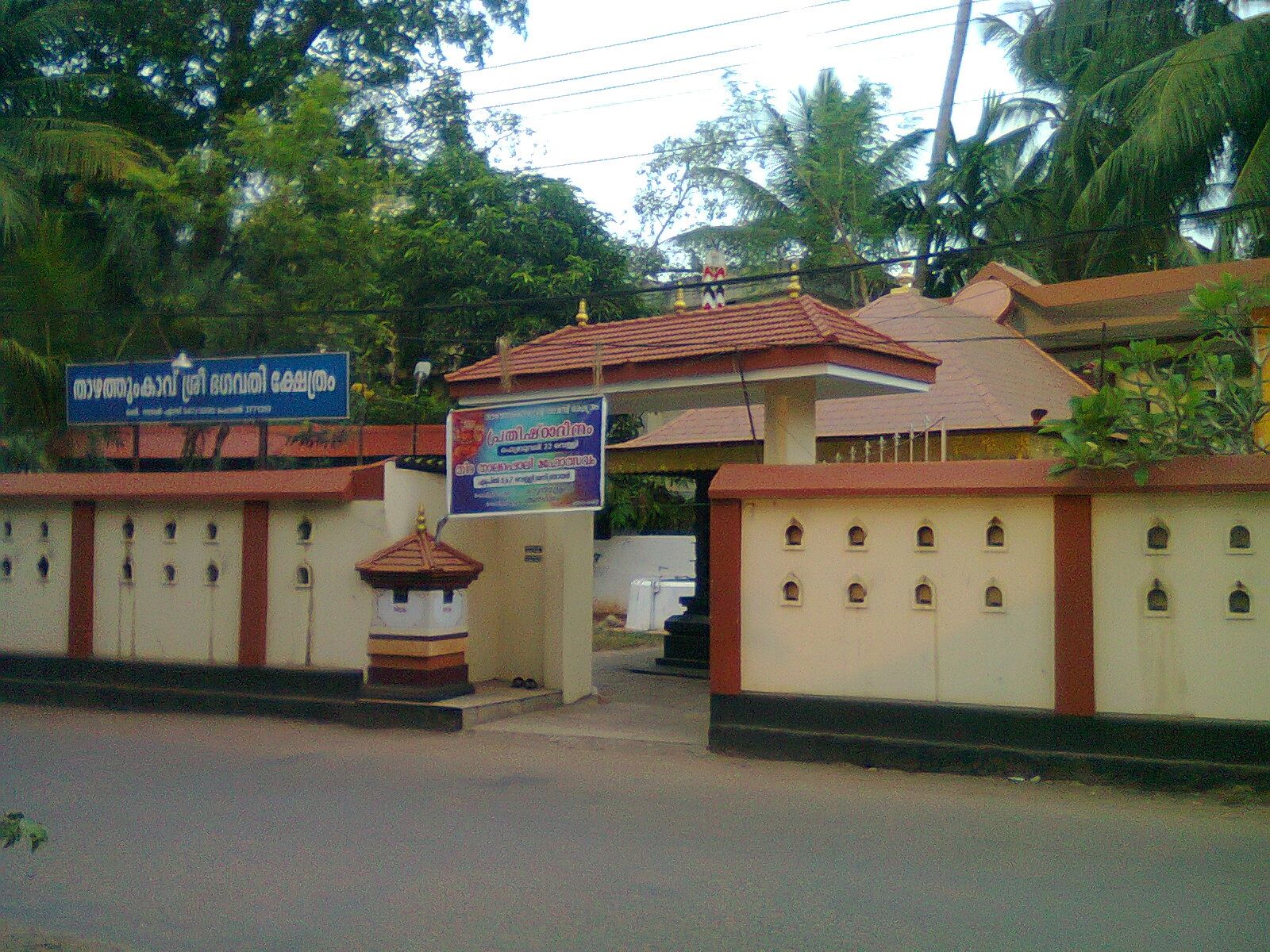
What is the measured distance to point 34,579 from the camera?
42.6 feet

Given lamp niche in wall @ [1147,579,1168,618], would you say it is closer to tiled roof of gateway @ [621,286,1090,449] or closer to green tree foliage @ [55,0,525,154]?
tiled roof of gateway @ [621,286,1090,449]

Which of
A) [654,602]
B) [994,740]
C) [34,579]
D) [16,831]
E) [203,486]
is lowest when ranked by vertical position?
[994,740]

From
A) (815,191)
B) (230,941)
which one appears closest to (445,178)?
(815,191)

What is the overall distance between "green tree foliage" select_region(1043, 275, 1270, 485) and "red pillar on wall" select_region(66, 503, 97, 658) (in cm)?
977

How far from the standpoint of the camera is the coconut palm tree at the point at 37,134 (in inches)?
690

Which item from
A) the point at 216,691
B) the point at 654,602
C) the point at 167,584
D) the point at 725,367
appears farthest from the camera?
the point at 654,602

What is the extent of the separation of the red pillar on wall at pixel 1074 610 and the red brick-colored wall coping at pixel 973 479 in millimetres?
233

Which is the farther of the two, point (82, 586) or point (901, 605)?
point (82, 586)

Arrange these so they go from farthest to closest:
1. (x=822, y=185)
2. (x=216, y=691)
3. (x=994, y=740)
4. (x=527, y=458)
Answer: (x=822, y=185)
(x=216, y=691)
(x=527, y=458)
(x=994, y=740)

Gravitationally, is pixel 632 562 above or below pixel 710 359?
below

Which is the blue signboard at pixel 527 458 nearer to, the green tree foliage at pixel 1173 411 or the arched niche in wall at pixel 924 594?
the arched niche in wall at pixel 924 594

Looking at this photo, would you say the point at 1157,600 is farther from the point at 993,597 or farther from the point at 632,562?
the point at 632,562

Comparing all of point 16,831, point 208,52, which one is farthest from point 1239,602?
point 208,52

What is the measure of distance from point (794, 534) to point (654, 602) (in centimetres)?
1231
